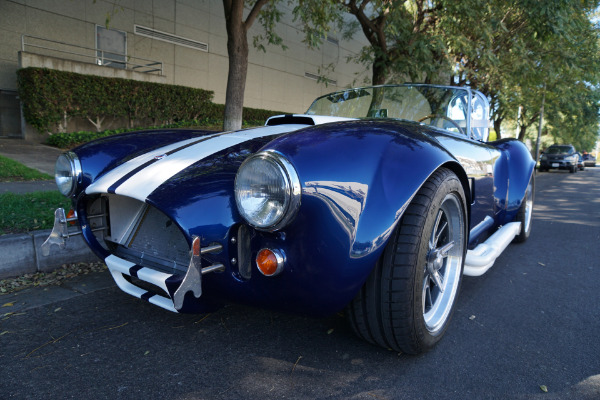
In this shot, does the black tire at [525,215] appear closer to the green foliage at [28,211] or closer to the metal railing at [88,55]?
the green foliage at [28,211]

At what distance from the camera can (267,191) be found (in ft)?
4.92

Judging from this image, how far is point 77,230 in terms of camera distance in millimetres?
2158

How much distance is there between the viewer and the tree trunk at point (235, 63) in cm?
677

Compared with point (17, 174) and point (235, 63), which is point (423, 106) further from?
point (17, 174)

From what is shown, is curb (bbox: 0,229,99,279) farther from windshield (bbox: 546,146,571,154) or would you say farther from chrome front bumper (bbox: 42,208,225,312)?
windshield (bbox: 546,146,571,154)

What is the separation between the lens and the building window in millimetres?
12234

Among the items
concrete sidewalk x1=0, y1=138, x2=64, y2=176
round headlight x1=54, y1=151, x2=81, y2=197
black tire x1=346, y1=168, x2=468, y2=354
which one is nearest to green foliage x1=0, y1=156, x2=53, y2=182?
concrete sidewalk x1=0, y1=138, x2=64, y2=176

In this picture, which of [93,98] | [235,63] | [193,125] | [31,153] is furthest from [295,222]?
[193,125]

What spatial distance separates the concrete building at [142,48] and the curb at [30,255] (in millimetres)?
6762

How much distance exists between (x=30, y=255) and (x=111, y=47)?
11503mm

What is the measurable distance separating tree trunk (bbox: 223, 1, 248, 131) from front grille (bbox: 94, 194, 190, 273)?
4.94m

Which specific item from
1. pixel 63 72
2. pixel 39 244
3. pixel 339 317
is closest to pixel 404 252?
pixel 339 317

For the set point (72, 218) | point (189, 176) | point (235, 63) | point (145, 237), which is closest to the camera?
point (189, 176)

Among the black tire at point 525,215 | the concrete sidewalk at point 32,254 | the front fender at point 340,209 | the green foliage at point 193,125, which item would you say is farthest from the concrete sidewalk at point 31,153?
the black tire at point 525,215
